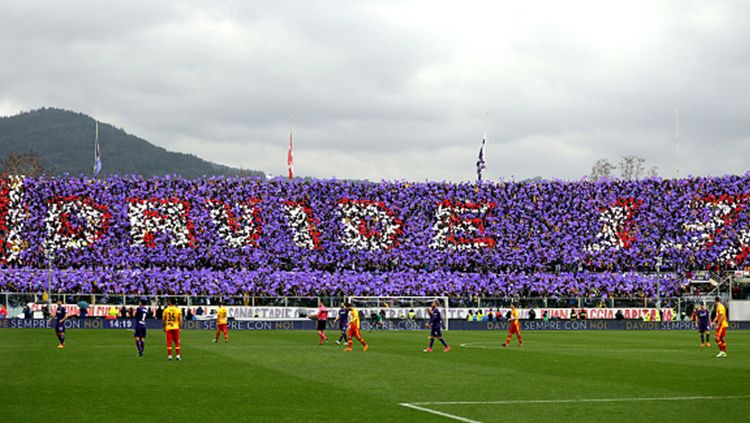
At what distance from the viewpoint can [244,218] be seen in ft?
271

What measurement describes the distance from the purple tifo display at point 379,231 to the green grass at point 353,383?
37.7 m

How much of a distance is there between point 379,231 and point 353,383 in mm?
60027

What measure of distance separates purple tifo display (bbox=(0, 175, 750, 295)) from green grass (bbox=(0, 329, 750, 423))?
37.7 meters

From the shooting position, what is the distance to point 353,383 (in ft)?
76.4

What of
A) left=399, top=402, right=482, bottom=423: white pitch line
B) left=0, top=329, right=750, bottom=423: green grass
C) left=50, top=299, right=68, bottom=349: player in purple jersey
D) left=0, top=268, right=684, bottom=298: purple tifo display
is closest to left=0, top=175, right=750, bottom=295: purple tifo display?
left=0, top=268, right=684, bottom=298: purple tifo display

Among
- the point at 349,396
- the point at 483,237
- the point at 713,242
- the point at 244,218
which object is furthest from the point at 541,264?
the point at 349,396

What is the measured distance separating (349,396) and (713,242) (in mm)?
67925

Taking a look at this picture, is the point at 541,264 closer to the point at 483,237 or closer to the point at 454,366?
the point at 483,237

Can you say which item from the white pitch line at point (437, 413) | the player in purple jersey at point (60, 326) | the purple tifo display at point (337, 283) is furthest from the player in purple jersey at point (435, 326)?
the purple tifo display at point (337, 283)

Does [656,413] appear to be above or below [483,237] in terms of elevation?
below

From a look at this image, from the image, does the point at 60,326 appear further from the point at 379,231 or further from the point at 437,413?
the point at 379,231

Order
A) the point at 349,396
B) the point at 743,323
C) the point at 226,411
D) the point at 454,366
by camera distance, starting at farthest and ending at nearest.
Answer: the point at 743,323 → the point at 454,366 → the point at 349,396 → the point at 226,411

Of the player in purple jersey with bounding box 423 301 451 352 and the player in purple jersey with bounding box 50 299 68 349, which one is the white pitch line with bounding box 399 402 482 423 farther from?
the player in purple jersey with bounding box 50 299 68 349

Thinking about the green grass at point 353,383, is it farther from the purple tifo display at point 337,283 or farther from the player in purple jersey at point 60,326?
the purple tifo display at point 337,283
